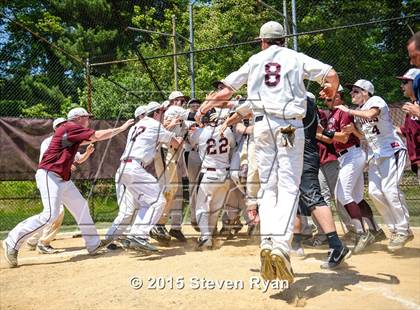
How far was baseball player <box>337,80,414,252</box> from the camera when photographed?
6.18 metres

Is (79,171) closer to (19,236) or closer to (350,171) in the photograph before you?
(19,236)

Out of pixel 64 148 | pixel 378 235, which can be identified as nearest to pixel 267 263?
pixel 378 235

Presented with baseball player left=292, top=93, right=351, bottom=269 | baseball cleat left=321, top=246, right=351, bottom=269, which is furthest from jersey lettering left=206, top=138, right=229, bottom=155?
baseball cleat left=321, top=246, right=351, bottom=269

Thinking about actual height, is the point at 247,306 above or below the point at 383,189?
below

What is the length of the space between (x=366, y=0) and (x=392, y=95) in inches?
260

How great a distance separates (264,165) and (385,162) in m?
2.77

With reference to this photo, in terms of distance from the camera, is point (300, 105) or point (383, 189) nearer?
point (300, 105)

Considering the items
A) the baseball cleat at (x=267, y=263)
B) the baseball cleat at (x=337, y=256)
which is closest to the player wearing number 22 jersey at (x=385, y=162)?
the baseball cleat at (x=337, y=256)

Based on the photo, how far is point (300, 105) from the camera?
4.38 metres

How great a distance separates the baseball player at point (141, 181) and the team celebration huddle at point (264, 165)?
0.05 ft

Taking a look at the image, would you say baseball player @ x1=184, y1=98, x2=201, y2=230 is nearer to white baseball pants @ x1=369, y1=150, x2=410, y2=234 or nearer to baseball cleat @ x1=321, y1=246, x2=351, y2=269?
white baseball pants @ x1=369, y1=150, x2=410, y2=234

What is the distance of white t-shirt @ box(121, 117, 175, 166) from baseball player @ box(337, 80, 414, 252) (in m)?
2.65

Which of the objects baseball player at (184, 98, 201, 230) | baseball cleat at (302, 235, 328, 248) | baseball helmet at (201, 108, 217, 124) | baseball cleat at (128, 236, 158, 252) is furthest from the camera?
baseball player at (184, 98, 201, 230)

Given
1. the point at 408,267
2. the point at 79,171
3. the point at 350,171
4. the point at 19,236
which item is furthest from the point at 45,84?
the point at 408,267
